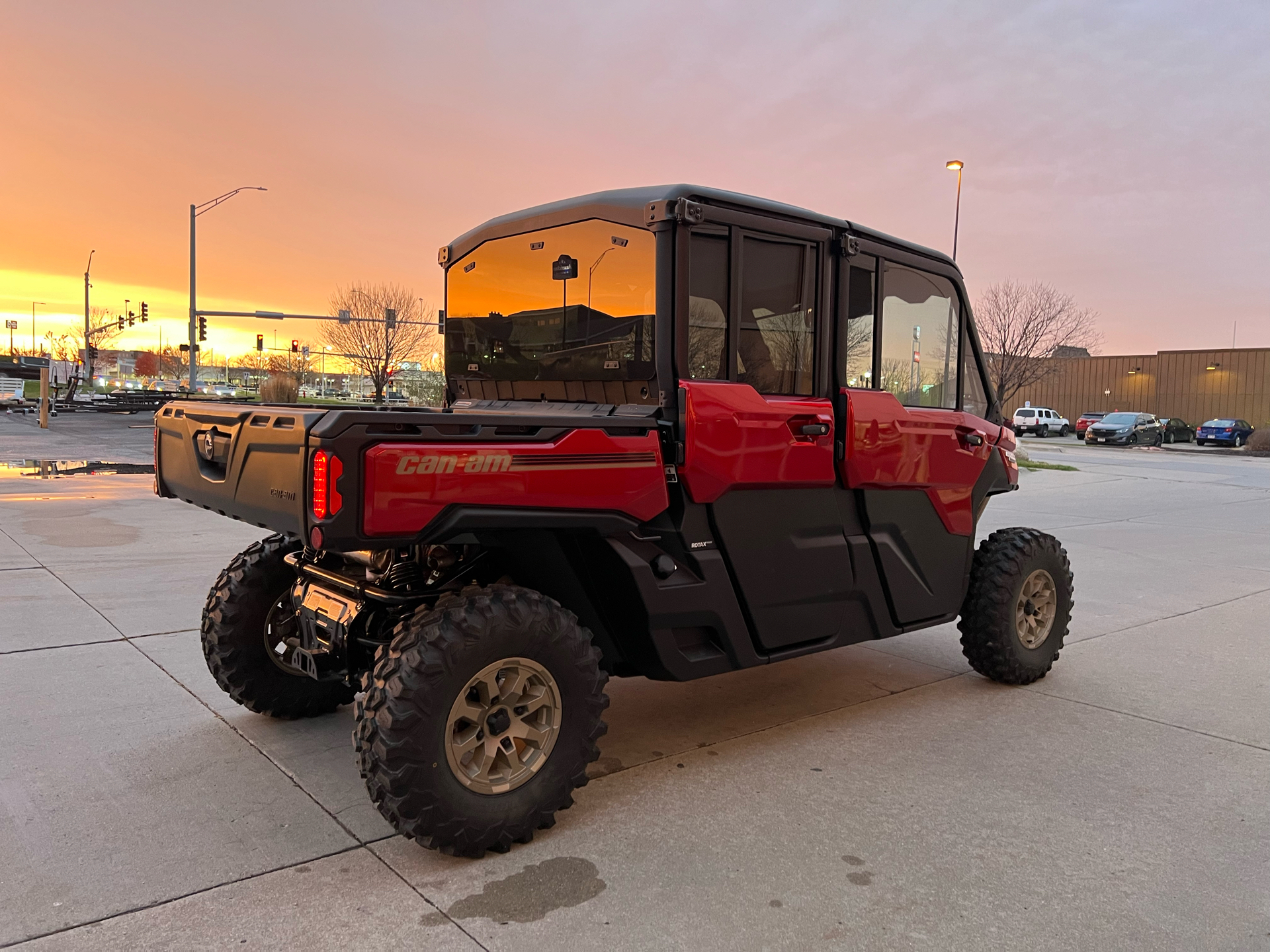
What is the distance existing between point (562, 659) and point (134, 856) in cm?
153

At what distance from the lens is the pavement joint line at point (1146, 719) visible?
453 centimetres

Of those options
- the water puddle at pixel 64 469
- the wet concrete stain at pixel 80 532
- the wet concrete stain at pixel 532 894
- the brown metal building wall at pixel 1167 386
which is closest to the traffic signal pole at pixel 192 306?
the water puddle at pixel 64 469

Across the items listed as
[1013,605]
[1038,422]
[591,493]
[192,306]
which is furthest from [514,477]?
[1038,422]

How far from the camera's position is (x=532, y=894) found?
2.99 m

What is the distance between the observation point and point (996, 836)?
346 centimetres

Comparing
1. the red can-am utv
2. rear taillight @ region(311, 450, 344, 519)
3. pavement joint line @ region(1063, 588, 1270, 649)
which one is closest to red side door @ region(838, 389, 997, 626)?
the red can-am utv

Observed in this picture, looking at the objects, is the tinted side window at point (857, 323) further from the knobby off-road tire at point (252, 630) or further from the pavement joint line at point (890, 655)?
the knobby off-road tire at point (252, 630)

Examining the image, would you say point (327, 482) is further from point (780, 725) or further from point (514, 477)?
point (780, 725)

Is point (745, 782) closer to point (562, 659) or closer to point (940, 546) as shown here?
point (562, 659)

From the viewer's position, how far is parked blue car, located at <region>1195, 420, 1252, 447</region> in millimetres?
43156

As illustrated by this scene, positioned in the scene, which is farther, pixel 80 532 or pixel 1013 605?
pixel 80 532

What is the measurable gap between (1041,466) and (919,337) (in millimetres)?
20898

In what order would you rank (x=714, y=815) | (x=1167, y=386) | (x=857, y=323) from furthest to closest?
(x=1167, y=386) < (x=857, y=323) < (x=714, y=815)

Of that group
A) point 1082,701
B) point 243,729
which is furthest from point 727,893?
point 1082,701
